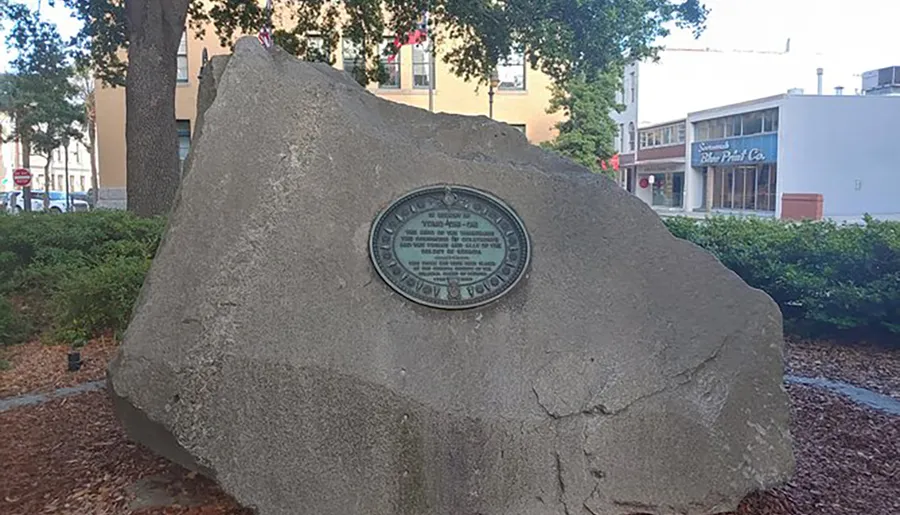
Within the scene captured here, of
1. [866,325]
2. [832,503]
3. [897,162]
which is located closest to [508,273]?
[832,503]

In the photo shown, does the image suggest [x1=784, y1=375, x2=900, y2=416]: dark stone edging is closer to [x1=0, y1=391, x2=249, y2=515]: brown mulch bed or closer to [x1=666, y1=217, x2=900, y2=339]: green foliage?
[x1=666, y1=217, x2=900, y2=339]: green foliage

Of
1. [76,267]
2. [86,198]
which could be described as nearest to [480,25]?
[76,267]

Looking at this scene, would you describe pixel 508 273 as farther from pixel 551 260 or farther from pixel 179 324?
pixel 179 324

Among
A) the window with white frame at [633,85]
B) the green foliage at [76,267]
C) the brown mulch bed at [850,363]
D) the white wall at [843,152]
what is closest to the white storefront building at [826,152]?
the white wall at [843,152]

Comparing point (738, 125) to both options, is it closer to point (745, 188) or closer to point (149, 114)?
point (745, 188)

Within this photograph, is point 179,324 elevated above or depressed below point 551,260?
below

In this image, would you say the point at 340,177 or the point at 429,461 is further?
the point at 340,177

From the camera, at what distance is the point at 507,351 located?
368cm

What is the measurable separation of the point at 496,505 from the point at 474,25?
48.7 ft

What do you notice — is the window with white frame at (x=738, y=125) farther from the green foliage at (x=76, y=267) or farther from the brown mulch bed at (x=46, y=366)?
the brown mulch bed at (x=46, y=366)

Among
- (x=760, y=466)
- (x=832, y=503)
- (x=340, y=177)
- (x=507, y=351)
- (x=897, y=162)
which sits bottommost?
(x=832, y=503)

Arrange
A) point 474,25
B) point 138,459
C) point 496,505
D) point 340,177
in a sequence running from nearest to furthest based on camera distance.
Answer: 1. point 496,505
2. point 340,177
3. point 138,459
4. point 474,25

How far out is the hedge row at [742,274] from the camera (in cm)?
764

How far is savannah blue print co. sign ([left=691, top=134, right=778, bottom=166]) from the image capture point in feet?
125
